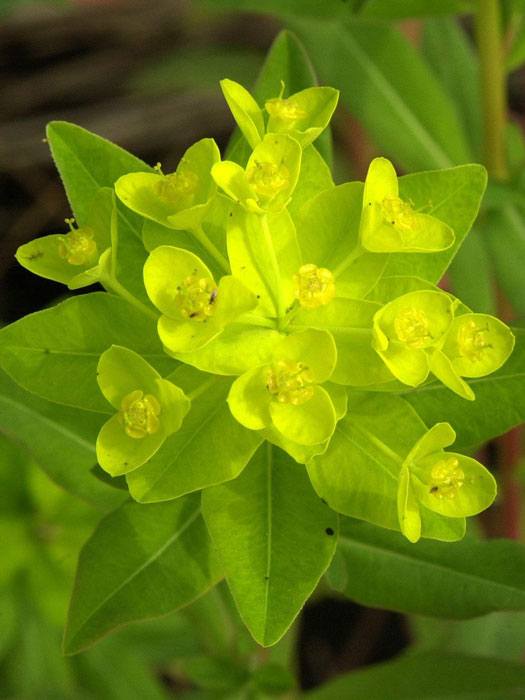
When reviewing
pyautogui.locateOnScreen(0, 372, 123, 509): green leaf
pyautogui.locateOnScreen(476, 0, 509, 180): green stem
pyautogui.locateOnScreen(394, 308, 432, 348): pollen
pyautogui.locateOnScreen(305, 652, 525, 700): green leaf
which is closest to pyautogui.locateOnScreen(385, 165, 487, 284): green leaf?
pyautogui.locateOnScreen(394, 308, 432, 348): pollen

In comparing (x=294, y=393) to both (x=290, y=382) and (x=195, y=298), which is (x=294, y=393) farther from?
(x=195, y=298)

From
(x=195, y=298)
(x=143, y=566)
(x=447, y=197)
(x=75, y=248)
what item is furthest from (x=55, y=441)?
(x=447, y=197)

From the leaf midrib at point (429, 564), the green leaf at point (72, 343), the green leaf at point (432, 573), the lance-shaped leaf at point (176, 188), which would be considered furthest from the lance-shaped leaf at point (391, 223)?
the leaf midrib at point (429, 564)

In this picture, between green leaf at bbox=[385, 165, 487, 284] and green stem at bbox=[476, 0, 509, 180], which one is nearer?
green leaf at bbox=[385, 165, 487, 284]

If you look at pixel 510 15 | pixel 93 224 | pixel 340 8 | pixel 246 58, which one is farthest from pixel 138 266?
pixel 246 58

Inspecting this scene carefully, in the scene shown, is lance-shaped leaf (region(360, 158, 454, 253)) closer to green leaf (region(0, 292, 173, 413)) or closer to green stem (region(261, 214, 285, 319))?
green stem (region(261, 214, 285, 319))
